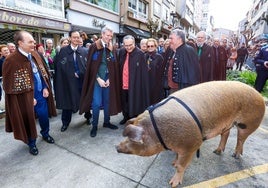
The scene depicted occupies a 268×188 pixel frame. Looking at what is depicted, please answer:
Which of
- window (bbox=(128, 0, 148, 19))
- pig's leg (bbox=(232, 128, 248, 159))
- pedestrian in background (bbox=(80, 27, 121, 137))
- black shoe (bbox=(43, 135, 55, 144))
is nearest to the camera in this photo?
pig's leg (bbox=(232, 128, 248, 159))

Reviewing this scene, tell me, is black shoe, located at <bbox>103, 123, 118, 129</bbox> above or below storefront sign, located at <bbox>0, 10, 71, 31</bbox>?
below

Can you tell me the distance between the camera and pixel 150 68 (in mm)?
4609

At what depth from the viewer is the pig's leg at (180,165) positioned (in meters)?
2.44

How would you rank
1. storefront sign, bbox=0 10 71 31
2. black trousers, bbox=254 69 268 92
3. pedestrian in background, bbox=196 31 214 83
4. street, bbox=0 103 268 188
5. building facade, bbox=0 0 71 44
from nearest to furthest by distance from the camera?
street, bbox=0 103 268 188 < pedestrian in background, bbox=196 31 214 83 < black trousers, bbox=254 69 268 92 < storefront sign, bbox=0 10 71 31 < building facade, bbox=0 0 71 44

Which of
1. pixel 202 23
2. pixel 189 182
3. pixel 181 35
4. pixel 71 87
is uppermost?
pixel 202 23

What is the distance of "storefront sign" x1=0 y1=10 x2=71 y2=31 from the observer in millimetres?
9727

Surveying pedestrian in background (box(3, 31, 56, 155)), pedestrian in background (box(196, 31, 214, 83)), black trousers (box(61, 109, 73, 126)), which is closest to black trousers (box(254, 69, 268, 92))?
pedestrian in background (box(196, 31, 214, 83))

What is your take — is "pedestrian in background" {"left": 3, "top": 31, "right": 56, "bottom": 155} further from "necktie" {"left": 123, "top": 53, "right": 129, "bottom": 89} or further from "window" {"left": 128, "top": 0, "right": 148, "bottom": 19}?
"window" {"left": 128, "top": 0, "right": 148, "bottom": 19}

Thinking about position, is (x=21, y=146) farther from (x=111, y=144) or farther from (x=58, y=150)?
(x=111, y=144)

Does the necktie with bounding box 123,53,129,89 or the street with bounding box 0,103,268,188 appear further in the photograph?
the necktie with bounding box 123,53,129,89

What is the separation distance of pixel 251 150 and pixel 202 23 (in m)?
93.3

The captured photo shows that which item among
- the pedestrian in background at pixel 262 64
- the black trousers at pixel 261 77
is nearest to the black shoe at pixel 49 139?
the pedestrian in background at pixel 262 64

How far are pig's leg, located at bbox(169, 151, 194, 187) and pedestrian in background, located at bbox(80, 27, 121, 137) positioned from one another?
75.8 inches

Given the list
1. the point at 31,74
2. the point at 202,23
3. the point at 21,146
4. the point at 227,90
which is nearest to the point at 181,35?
the point at 227,90
